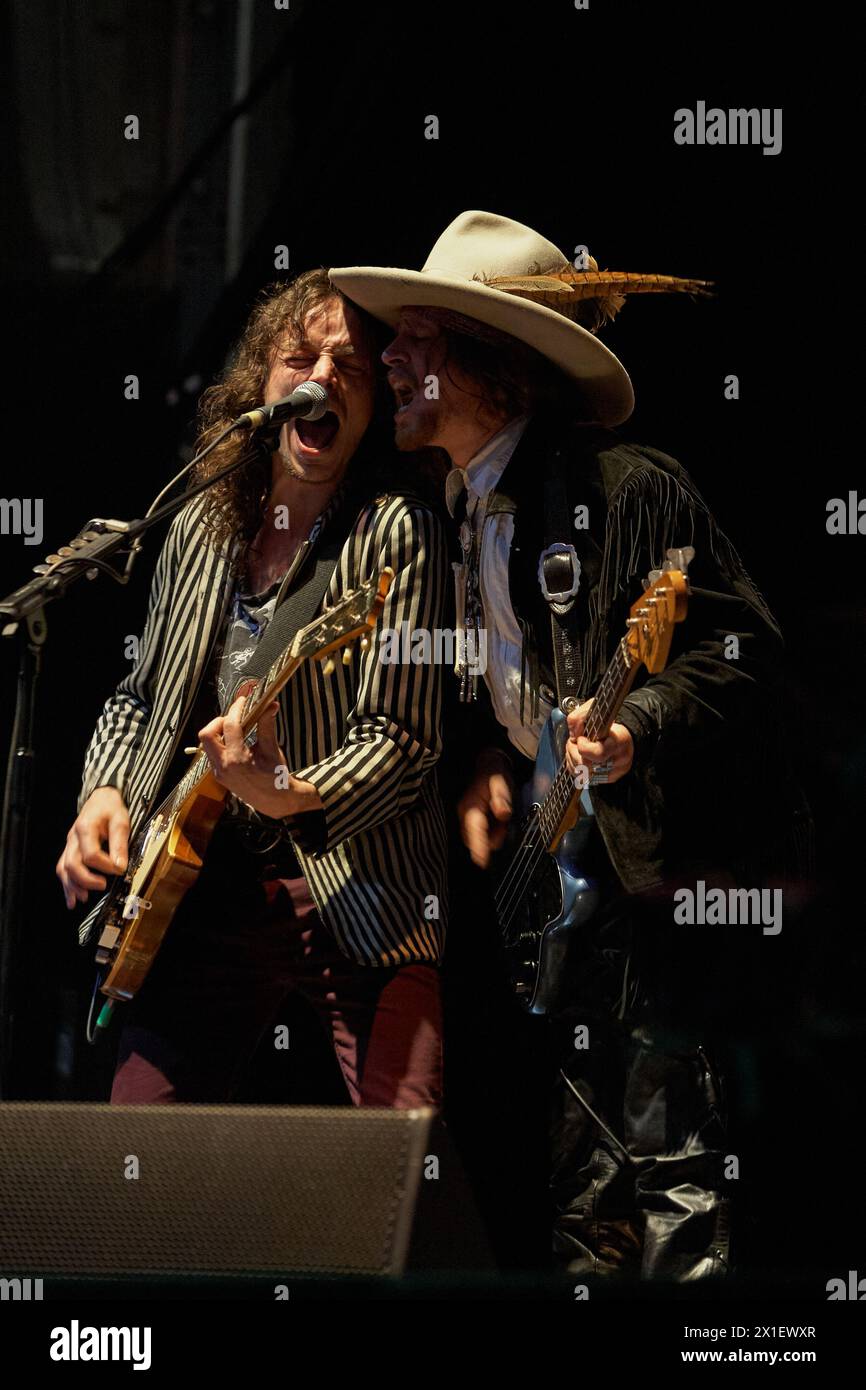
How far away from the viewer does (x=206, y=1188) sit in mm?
2004

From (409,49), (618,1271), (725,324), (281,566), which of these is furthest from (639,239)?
(618,1271)

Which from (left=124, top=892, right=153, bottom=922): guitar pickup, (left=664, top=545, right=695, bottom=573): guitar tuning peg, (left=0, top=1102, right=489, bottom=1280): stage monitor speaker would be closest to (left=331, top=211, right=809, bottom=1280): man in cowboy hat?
(left=664, top=545, right=695, bottom=573): guitar tuning peg

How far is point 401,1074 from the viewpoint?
2854mm

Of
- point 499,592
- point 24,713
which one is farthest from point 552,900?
point 24,713

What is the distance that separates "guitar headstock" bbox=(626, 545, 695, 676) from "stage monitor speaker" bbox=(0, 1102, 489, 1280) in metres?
0.89

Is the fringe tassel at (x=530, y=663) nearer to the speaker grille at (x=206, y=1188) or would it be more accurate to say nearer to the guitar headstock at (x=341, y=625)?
the guitar headstock at (x=341, y=625)

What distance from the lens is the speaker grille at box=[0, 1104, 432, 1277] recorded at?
1925 mm

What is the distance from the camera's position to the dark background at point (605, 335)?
3256 millimetres

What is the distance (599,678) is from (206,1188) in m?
1.24

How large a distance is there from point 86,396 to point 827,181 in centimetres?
176

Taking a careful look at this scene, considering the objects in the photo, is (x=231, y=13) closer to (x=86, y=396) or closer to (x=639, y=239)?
(x=86, y=396)

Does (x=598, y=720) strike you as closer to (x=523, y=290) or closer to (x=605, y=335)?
(x=523, y=290)

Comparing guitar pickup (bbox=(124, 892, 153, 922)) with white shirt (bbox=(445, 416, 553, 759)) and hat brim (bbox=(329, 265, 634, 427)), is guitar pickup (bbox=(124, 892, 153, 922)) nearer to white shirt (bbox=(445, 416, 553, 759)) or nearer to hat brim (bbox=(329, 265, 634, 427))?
white shirt (bbox=(445, 416, 553, 759))

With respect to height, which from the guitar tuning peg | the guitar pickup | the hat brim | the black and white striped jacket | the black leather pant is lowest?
the black leather pant
